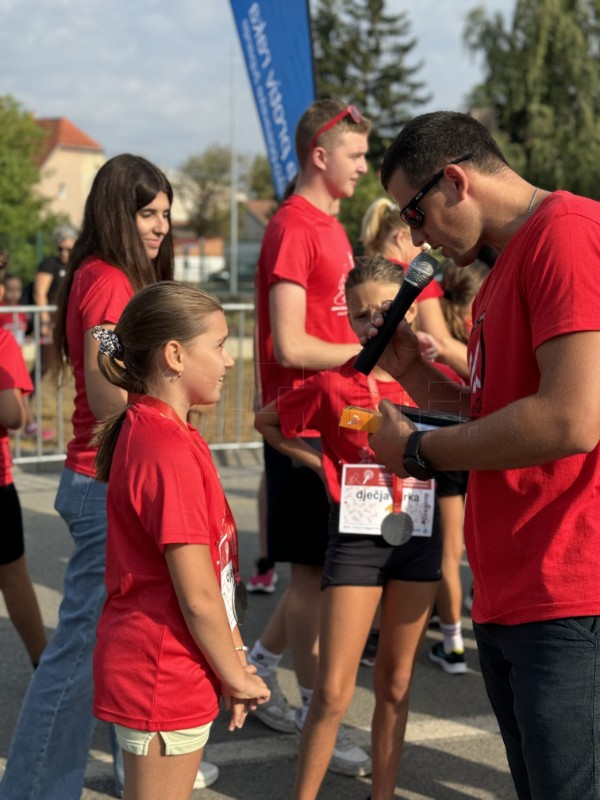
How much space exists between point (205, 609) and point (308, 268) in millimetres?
1815

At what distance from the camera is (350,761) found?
11.7 ft

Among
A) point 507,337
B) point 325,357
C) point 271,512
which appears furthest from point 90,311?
point 507,337

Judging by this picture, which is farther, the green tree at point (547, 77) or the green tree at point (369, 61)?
the green tree at point (369, 61)

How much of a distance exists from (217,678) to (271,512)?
1.54 meters

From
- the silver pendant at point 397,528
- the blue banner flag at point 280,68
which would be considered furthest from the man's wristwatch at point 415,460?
the blue banner flag at point 280,68

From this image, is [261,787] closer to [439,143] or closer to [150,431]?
[150,431]

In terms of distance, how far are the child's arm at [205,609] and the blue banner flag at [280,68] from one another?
17.4ft

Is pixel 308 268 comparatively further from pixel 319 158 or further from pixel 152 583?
pixel 152 583

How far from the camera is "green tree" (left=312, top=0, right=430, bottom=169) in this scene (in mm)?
54031

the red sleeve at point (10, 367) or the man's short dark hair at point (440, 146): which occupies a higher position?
the man's short dark hair at point (440, 146)

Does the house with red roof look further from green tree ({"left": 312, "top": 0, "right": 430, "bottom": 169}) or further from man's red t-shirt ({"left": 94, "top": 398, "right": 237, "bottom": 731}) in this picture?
man's red t-shirt ({"left": 94, "top": 398, "right": 237, "bottom": 731})

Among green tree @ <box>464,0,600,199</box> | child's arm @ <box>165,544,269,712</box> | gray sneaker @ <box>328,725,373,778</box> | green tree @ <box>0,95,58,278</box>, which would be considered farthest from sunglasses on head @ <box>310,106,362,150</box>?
green tree @ <box>0,95,58,278</box>

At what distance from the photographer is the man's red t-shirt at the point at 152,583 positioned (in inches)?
86.0

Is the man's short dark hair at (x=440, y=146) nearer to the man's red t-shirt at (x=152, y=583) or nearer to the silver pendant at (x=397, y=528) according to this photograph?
the man's red t-shirt at (x=152, y=583)
